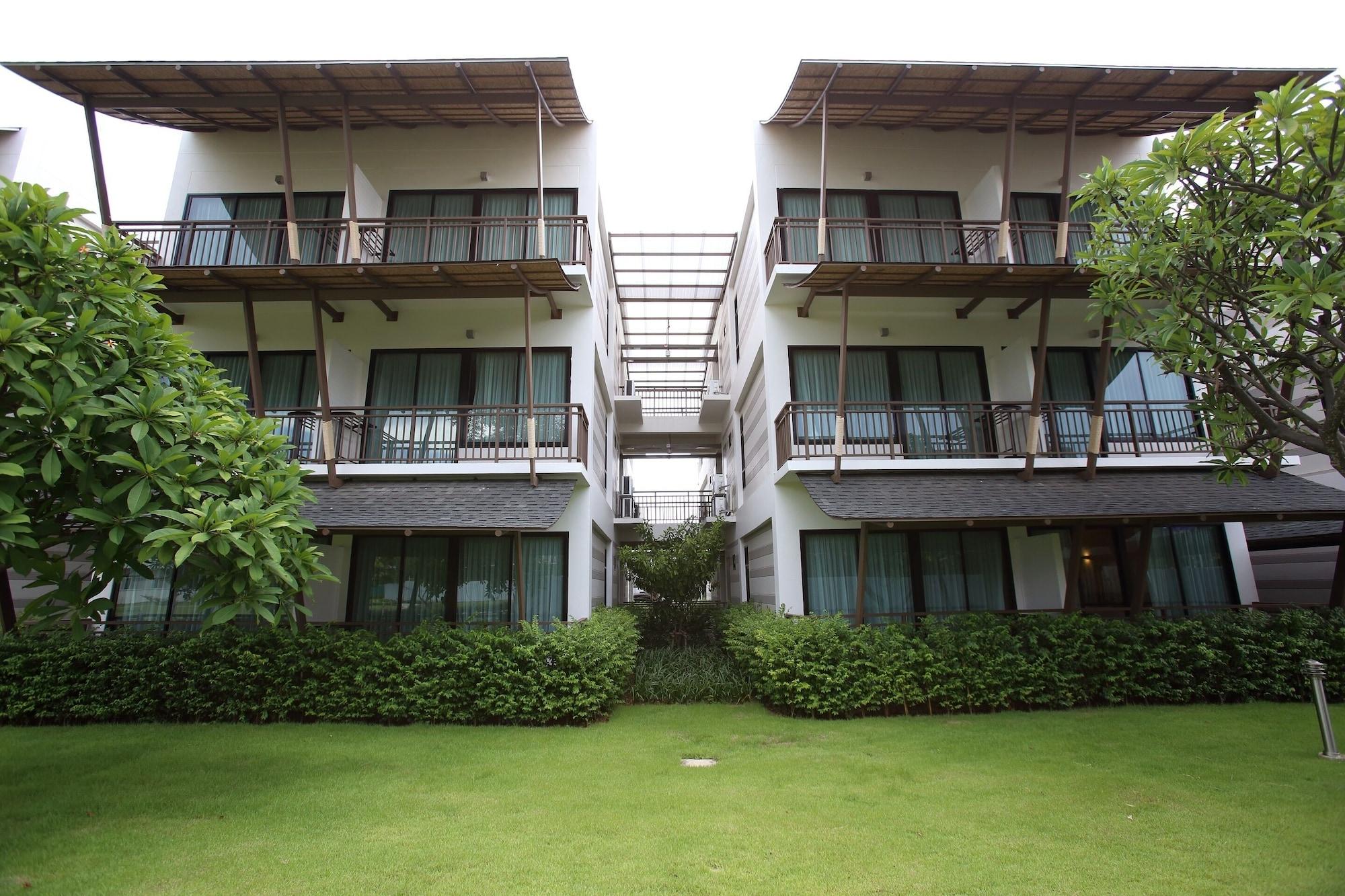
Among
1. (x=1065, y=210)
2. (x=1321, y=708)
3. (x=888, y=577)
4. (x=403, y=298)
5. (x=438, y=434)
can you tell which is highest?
(x=1065, y=210)

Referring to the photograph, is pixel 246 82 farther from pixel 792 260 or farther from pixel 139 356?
pixel 792 260

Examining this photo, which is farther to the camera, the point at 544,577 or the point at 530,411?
the point at 544,577

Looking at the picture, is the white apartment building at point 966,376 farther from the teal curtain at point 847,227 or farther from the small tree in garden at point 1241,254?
the small tree in garden at point 1241,254

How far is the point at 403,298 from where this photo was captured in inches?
428

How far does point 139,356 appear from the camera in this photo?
537 cm

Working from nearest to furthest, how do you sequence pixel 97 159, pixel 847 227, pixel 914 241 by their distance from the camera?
pixel 97 159 < pixel 847 227 < pixel 914 241

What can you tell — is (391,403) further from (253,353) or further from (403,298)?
(253,353)

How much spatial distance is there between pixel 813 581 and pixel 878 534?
1325mm

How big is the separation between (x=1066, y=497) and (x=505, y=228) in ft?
31.8

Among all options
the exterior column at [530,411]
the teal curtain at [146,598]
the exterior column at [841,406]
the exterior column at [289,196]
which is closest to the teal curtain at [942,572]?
the exterior column at [841,406]

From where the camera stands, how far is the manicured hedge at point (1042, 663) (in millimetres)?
8773

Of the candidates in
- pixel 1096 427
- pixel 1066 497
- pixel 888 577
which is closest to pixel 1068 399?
pixel 1096 427

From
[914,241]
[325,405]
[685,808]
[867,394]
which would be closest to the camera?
[685,808]

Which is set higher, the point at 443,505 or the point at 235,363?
the point at 235,363
